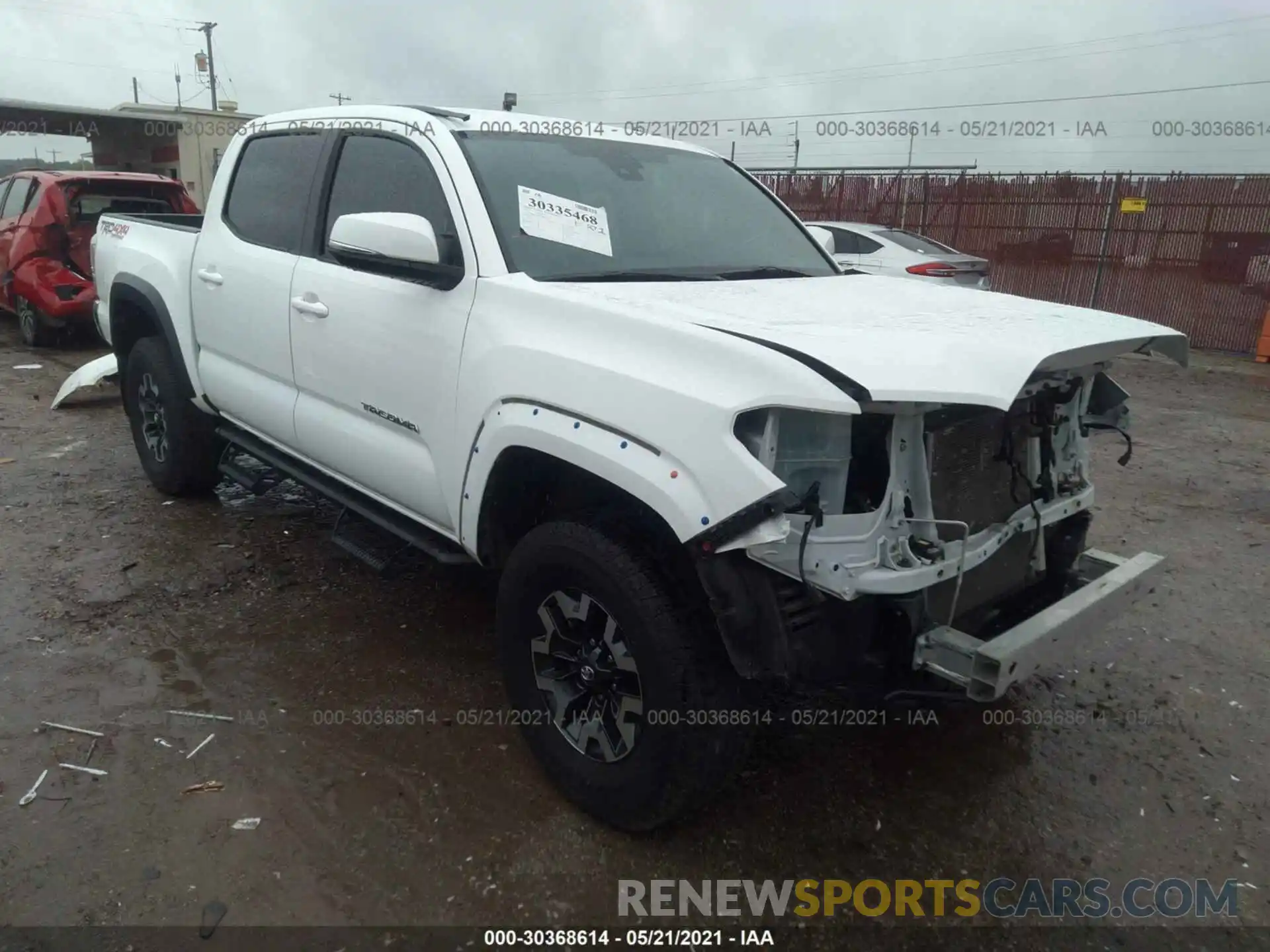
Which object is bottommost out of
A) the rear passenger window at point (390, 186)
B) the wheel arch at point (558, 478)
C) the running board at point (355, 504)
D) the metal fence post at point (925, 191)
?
the running board at point (355, 504)

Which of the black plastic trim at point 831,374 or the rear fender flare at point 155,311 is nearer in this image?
the black plastic trim at point 831,374

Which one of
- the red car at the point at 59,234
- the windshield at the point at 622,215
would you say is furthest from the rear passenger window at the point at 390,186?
the red car at the point at 59,234

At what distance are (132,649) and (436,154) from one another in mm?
2285

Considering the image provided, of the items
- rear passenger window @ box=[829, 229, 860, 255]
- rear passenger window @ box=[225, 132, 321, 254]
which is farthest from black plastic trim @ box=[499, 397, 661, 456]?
rear passenger window @ box=[829, 229, 860, 255]

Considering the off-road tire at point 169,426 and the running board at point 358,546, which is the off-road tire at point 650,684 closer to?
the running board at point 358,546

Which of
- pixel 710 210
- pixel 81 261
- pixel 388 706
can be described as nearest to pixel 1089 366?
pixel 710 210

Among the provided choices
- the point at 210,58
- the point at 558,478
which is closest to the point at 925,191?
the point at 558,478

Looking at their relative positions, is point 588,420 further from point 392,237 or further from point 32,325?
point 32,325

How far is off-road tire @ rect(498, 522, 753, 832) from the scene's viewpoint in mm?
2303

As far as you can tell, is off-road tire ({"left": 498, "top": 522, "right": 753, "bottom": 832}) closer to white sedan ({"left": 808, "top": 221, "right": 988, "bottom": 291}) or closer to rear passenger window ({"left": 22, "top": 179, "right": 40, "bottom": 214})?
white sedan ({"left": 808, "top": 221, "right": 988, "bottom": 291})

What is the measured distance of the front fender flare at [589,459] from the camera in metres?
2.13

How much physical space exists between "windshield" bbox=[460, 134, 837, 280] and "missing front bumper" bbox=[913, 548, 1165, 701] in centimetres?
147

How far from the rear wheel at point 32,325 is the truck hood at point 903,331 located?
9048mm

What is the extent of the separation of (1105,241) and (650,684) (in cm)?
1358
